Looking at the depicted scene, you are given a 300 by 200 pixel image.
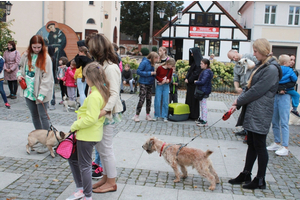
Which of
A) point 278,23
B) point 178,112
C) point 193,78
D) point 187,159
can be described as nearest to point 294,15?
point 278,23

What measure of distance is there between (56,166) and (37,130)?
853 mm

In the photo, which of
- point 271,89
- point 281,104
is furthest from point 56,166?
point 281,104

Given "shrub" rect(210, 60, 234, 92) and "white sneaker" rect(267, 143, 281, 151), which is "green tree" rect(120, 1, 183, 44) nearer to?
"shrub" rect(210, 60, 234, 92)

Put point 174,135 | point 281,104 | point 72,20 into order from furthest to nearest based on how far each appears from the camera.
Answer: point 72,20 → point 174,135 → point 281,104

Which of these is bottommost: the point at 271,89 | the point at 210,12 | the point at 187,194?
the point at 187,194

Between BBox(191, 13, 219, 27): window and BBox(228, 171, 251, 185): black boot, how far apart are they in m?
34.7

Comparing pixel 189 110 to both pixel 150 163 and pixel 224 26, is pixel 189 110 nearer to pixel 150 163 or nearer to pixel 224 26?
pixel 150 163

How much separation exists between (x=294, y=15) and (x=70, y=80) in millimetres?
31112

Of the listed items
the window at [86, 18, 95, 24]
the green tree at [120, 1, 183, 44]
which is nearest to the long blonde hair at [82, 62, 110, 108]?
the window at [86, 18, 95, 24]

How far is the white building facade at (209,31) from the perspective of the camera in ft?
122

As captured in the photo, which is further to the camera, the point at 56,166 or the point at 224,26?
the point at 224,26

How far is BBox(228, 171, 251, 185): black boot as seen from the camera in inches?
175

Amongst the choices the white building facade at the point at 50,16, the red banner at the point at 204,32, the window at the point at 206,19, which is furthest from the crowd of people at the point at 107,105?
the red banner at the point at 204,32

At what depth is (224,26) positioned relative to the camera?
37469 mm
